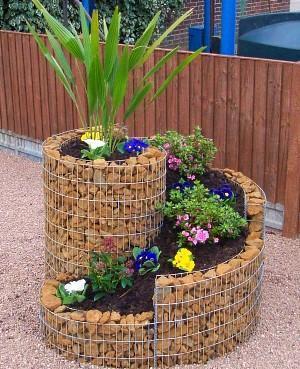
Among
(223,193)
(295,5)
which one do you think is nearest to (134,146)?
(223,193)

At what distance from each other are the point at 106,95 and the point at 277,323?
1.68 meters

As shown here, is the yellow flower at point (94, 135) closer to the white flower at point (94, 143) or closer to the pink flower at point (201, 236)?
the white flower at point (94, 143)

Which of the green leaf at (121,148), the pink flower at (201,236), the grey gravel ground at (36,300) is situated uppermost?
the green leaf at (121,148)

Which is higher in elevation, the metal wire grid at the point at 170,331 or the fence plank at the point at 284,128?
the fence plank at the point at 284,128

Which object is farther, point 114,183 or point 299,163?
point 299,163

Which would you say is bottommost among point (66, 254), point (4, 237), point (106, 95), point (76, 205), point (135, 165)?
point (4, 237)

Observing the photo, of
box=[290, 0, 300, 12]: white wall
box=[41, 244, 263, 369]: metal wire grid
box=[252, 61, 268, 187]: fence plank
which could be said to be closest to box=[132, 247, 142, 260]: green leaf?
box=[41, 244, 263, 369]: metal wire grid

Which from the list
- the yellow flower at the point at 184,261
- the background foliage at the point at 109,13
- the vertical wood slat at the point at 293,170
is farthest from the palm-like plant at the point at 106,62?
the background foliage at the point at 109,13

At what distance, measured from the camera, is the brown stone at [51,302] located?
3.51 meters

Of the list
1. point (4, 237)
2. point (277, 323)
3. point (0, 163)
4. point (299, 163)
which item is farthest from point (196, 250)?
point (0, 163)

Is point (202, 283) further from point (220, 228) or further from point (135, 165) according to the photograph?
point (135, 165)

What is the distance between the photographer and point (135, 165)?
3.66 meters

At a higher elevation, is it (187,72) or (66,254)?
(187,72)

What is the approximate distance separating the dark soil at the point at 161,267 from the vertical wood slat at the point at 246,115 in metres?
1.57
